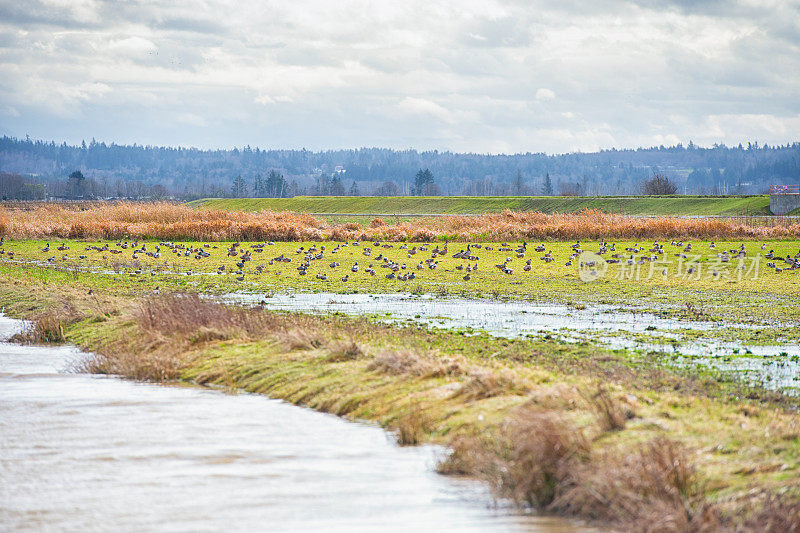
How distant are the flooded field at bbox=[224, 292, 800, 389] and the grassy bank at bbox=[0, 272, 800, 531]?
1.35m

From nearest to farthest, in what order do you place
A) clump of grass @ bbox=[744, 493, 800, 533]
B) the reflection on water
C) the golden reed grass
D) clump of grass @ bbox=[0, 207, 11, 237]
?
clump of grass @ bbox=[744, 493, 800, 533]
the reflection on water
the golden reed grass
clump of grass @ bbox=[0, 207, 11, 237]

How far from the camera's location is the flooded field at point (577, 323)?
16656mm

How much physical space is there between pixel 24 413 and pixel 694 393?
420 inches

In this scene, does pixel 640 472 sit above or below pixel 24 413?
above

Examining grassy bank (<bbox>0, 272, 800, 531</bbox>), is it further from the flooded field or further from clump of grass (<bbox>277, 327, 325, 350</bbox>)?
the flooded field

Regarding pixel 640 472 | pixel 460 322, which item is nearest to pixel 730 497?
pixel 640 472

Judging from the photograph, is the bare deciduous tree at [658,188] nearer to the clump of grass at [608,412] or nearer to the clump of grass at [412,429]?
the clump of grass at [412,429]

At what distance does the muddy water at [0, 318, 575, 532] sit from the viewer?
9320mm

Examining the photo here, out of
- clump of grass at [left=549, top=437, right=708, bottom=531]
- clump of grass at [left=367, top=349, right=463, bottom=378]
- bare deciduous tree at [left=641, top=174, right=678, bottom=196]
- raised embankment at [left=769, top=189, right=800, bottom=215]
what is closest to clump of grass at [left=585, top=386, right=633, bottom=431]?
clump of grass at [left=549, top=437, right=708, bottom=531]

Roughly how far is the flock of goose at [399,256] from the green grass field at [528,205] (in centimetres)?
5839

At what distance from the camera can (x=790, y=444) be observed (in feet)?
32.4

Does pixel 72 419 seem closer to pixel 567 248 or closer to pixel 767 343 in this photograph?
pixel 767 343

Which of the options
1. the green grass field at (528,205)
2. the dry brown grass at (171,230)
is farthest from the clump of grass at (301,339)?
the green grass field at (528,205)

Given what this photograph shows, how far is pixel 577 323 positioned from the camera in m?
22.6
